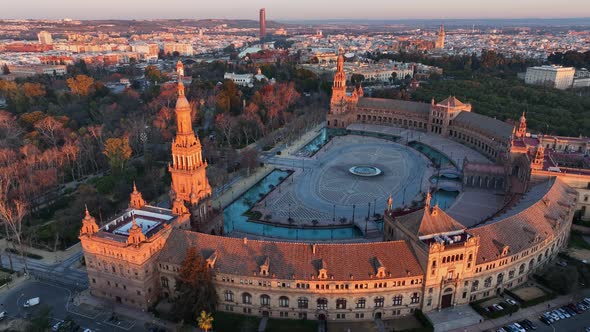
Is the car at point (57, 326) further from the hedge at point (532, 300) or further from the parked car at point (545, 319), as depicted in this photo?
the parked car at point (545, 319)

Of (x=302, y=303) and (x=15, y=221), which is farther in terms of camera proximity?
(x=15, y=221)

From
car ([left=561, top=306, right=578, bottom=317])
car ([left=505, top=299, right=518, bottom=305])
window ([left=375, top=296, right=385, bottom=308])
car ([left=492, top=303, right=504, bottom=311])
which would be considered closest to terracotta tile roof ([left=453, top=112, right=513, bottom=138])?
car ([left=561, top=306, right=578, bottom=317])

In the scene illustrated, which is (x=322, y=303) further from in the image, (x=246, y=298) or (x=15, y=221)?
(x=15, y=221)

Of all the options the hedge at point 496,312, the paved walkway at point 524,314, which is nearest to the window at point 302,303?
the paved walkway at point 524,314

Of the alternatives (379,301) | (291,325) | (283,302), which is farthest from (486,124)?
(291,325)

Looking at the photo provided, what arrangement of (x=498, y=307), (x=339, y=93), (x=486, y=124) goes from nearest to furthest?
Answer: 1. (x=498, y=307)
2. (x=486, y=124)
3. (x=339, y=93)

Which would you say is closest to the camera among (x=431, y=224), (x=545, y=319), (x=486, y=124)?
(x=545, y=319)
